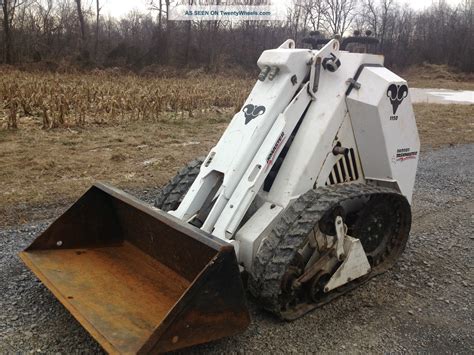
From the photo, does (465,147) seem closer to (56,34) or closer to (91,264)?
(91,264)

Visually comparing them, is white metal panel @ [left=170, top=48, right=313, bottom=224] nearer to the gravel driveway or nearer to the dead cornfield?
the gravel driveway

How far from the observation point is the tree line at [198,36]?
3244 cm

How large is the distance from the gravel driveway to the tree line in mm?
19665

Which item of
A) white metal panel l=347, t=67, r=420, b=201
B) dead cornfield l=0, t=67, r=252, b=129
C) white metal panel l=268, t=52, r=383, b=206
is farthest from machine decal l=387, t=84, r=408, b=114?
dead cornfield l=0, t=67, r=252, b=129

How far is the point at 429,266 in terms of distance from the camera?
4.28 meters

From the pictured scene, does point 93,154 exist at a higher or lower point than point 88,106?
lower

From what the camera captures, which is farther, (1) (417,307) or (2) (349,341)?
(1) (417,307)

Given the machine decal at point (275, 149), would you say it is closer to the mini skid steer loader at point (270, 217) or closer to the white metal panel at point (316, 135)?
the mini skid steer loader at point (270, 217)

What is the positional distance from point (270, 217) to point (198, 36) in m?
39.1

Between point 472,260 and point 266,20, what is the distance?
42.2 meters

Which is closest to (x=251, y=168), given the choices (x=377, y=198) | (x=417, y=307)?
(x=377, y=198)

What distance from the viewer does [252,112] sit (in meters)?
3.60

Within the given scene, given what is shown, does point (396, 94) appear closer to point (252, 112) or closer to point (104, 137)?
point (252, 112)

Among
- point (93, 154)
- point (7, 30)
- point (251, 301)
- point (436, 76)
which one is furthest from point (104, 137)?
point (436, 76)
